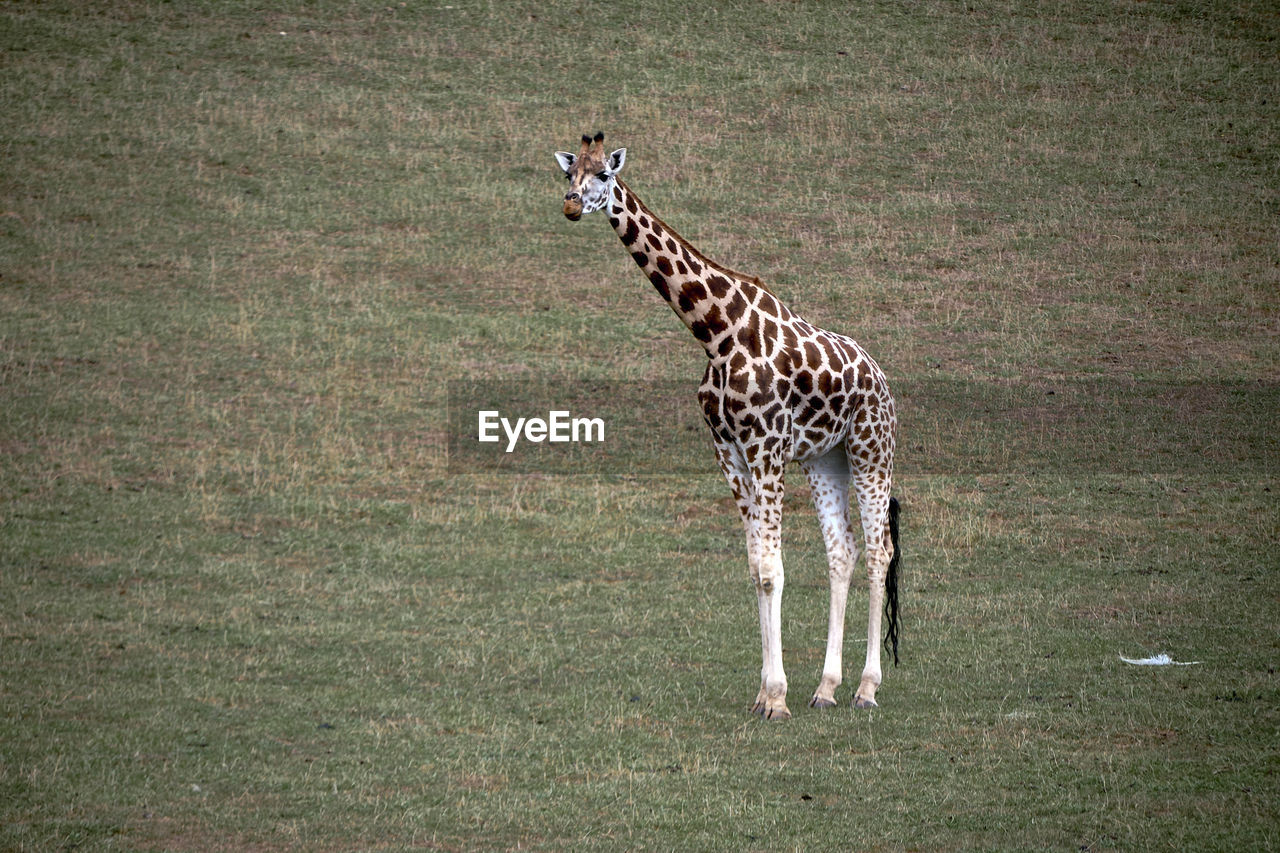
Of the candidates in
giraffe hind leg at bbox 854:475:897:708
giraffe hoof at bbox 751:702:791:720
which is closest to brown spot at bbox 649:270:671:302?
giraffe hind leg at bbox 854:475:897:708

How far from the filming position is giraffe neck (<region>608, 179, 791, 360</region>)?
13.6 m

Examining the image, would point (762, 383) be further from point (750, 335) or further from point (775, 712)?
point (775, 712)

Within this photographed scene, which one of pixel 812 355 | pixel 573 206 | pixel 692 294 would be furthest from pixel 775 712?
pixel 573 206

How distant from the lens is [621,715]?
13.6m

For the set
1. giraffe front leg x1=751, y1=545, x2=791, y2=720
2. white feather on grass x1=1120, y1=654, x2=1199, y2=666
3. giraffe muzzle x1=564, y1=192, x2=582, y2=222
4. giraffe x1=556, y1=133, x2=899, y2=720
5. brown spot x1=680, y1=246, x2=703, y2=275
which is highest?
giraffe muzzle x1=564, y1=192, x2=582, y2=222

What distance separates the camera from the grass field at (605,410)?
469 inches

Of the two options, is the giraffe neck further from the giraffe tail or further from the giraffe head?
the giraffe tail

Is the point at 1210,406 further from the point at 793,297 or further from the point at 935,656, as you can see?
the point at 935,656

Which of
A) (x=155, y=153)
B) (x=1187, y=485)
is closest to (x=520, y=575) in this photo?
(x=1187, y=485)

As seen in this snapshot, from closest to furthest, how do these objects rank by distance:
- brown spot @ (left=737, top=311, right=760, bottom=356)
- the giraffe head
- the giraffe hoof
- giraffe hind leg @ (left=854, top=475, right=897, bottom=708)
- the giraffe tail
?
the giraffe head → the giraffe hoof → brown spot @ (left=737, top=311, right=760, bottom=356) → giraffe hind leg @ (left=854, top=475, right=897, bottom=708) → the giraffe tail

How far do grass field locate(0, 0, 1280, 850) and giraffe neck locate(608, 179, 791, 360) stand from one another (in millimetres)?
3432

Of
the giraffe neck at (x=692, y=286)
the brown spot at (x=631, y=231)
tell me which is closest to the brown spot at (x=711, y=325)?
the giraffe neck at (x=692, y=286)

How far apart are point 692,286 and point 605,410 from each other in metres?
11.5

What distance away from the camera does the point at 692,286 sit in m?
13.6
